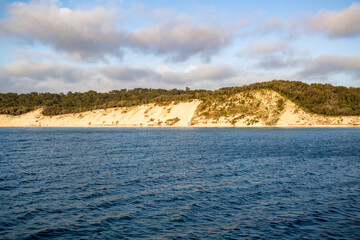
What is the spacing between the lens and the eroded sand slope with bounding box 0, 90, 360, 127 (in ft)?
393

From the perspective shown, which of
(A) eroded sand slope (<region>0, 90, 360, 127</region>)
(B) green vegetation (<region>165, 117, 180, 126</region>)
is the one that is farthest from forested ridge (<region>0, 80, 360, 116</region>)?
(B) green vegetation (<region>165, 117, 180, 126</region>)

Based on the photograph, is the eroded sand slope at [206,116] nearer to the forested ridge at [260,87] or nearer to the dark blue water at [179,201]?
the forested ridge at [260,87]

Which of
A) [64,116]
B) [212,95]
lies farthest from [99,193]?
[64,116]

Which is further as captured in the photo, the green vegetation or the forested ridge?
the green vegetation

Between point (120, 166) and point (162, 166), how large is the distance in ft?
14.8

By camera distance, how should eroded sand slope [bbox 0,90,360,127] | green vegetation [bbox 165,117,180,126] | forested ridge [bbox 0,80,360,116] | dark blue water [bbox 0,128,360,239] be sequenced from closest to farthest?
dark blue water [bbox 0,128,360,239]
eroded sand slope [bbox 0,90,360,127]
forested ridge [bbox 0,80,360,116]
green vegetation [bbox 165,117,180,126]

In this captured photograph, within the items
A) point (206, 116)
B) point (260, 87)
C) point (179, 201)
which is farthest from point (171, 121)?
point (179, 201)

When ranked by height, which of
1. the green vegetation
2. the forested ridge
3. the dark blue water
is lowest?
the dark blue water

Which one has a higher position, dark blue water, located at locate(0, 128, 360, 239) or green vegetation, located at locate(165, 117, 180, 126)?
green vegetation, located at locate(165, 117, 180, 126)

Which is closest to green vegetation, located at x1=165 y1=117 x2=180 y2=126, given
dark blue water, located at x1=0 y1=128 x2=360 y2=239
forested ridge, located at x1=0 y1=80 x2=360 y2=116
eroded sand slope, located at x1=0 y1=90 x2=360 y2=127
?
eroded sand slope, located at x1=0 y1=90 x2=360 y2=127

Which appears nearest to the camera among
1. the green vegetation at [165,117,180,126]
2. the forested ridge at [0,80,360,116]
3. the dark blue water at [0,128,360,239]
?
the dark blue water at [0,128,360,239]

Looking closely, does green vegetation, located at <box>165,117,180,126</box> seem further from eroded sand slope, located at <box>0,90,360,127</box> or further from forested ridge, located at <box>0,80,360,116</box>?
Result: forested ridge, located at <box>0,80,360,116</box>

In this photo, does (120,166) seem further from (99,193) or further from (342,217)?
(342,217)

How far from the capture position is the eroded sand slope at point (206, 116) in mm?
119688
